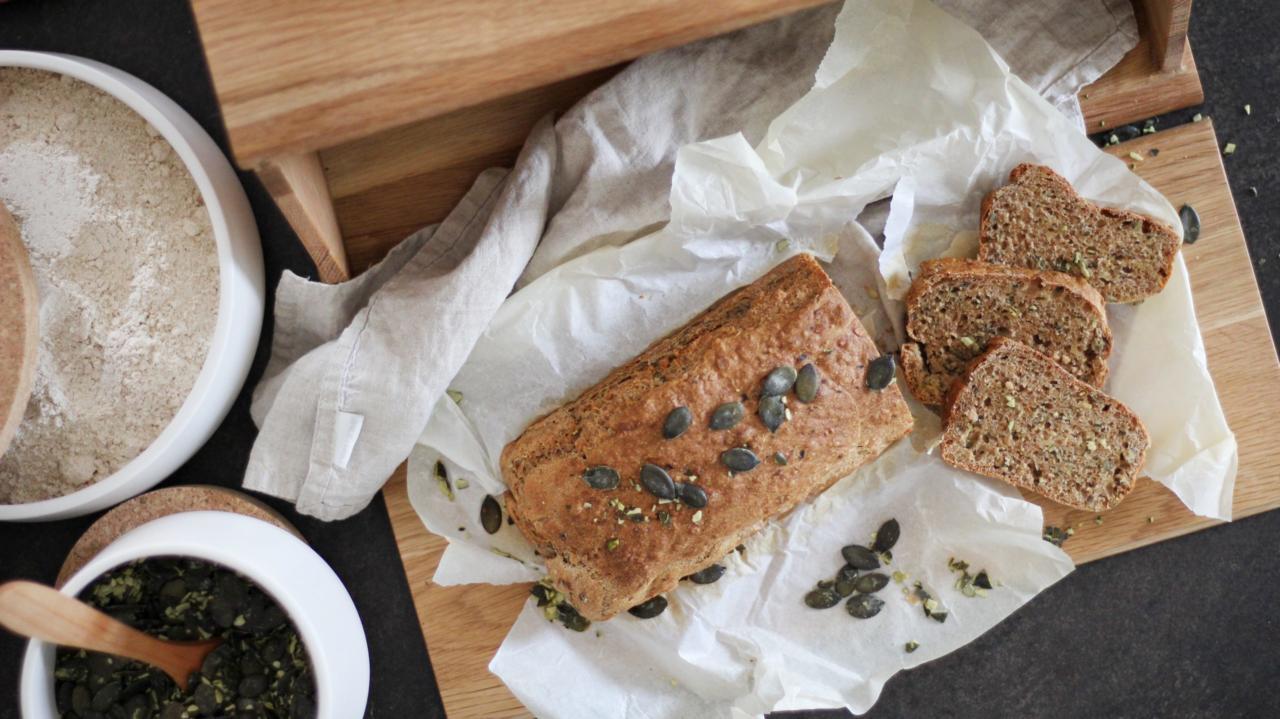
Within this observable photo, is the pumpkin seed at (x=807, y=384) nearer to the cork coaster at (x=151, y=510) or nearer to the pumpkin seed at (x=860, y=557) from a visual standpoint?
the pumpkin seed at (x=860, y=557)

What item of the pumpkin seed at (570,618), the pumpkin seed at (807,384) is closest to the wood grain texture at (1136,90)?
the pumpkin seed at (807,384)

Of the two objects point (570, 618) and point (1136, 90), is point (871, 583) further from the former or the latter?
point (1136, 90)

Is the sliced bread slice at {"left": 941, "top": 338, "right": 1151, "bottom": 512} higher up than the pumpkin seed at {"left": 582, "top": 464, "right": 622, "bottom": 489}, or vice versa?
the sliced bread slice at {"left": 941, "top": 338, "right": 1151, "bottom": 512}

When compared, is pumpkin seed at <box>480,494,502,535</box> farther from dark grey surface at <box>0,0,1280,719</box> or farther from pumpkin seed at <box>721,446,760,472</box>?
pumpkin seed at <box>721,446,760,472</box>

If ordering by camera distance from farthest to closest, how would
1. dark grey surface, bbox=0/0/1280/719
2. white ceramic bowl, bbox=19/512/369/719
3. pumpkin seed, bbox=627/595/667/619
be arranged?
1. dark grey surface, bbox=0/0/1280/719
2. pumpkin seed, bbox=627/595/667/619
3. white ceramic bowl, bbox=19/512/369/719

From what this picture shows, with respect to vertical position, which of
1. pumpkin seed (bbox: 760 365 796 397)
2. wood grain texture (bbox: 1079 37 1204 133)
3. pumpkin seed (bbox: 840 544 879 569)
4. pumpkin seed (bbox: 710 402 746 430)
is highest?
wood grain texture (bbox: 1079 37 1204 133)

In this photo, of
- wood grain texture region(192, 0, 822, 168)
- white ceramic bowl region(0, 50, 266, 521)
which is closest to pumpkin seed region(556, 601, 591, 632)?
white ceramic bowl region(0, 50, 266, 521)
